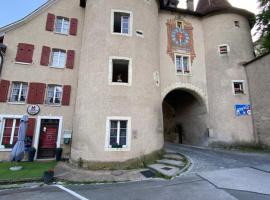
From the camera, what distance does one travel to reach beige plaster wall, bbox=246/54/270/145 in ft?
40.3

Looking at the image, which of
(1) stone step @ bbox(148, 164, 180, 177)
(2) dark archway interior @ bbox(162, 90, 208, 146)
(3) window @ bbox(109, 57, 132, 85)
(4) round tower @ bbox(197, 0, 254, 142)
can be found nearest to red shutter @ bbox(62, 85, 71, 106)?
(3) window @ bbox(109, 57, 132, 85)

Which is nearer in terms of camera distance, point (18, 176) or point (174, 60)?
point (18, 176)

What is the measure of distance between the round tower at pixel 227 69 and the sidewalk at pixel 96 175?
27.8ft

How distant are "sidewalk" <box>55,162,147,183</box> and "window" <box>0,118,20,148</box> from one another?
387cm

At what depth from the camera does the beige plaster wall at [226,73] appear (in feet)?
43.4

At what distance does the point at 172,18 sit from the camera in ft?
48.8

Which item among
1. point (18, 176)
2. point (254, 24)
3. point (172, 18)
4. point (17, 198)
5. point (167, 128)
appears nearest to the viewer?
point (17, 198)

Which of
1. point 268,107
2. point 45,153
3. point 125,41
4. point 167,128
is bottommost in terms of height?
point 45,153

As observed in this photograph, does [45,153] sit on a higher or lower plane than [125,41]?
lower

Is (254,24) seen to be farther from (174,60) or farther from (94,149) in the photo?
(94,149)

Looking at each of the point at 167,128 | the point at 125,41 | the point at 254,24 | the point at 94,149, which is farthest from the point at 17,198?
the point at 254,24

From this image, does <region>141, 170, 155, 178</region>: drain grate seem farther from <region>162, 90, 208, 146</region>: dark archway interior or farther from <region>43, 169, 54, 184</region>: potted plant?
<region>162, 90, 208, 146</region>: dark archway interior

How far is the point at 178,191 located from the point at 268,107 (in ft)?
34.9

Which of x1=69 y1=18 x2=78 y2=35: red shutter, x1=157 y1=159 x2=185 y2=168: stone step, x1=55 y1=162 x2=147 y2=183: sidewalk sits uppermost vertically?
x1=69 y1=18 x2=78 y2=35: red shutter
